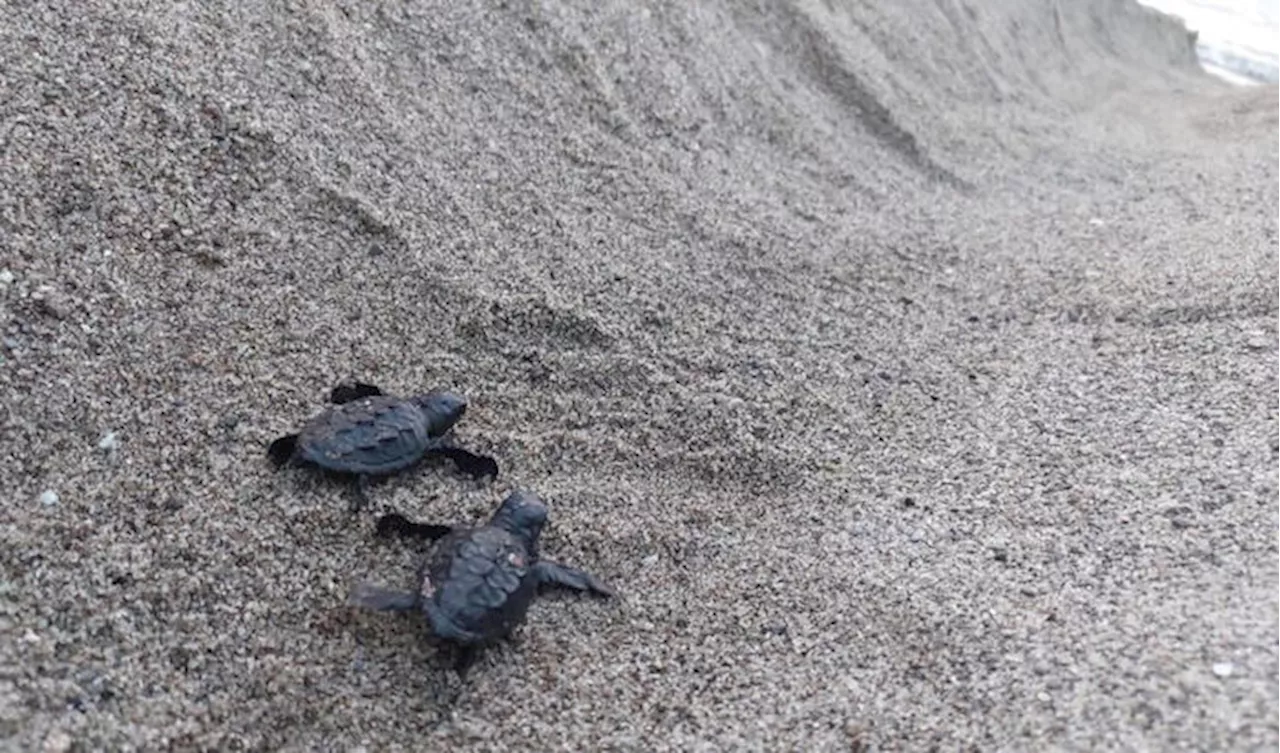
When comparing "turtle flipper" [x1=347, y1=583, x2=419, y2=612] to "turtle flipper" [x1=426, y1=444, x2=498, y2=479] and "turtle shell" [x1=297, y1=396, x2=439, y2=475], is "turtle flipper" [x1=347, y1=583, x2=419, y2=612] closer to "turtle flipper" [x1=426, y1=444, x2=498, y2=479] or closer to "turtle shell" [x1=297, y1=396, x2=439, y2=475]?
"turtle shell" [x1=297, y1=396, x2=439, y2=475]

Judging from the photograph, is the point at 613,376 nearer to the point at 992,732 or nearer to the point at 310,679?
the point at 310,679

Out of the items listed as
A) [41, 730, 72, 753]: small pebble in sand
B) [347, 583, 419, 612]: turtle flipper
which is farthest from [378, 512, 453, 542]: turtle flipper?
[41, 730, 72, 753]: small pebble in sand

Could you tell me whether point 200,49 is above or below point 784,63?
below

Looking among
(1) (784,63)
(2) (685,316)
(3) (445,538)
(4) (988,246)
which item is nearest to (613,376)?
(2) (685,316)

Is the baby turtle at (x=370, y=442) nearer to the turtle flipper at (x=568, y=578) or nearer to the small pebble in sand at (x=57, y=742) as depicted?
the turtle flipper at (x=568, y=578)

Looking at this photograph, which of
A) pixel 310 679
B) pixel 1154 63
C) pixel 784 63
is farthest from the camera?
pixel 1154 63

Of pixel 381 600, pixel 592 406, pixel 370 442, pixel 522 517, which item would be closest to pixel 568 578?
pixel 522 517

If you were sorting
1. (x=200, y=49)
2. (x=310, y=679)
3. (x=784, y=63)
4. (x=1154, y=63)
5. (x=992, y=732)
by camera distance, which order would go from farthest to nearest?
(x=1154, y=63) → (x=784, y=63) → (x=200, y=49) → (x=310, y=679) → (x=992, y=732)
